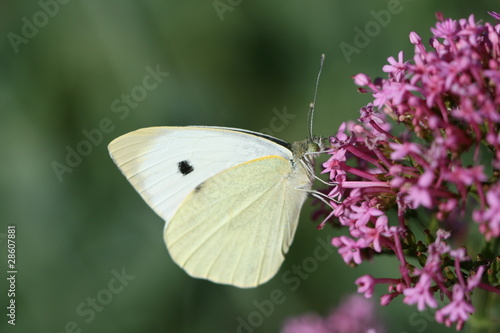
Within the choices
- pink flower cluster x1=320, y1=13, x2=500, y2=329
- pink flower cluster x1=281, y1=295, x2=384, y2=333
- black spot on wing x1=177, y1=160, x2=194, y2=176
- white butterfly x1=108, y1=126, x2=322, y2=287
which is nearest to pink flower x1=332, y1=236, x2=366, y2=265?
pink flower cluster x1=320, y1=13, x2=500, y2=329

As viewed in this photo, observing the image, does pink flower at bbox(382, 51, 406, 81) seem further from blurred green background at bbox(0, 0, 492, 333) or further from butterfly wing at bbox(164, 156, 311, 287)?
blurred green background at bbox(0, 0, 492, 333)

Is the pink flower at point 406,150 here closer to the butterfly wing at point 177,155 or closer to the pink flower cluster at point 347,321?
the butterfly wing at point 177,155

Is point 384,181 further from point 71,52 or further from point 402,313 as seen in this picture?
point 71,52

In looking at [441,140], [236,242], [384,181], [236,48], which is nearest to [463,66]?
[441,140]

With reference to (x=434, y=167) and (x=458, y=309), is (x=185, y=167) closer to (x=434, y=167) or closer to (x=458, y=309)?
(x=434, y=167)

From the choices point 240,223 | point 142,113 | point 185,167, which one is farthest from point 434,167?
point 142,113

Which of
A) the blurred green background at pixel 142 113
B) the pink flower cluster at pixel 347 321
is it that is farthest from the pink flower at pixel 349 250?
the blurred green background at pixel 142 113
